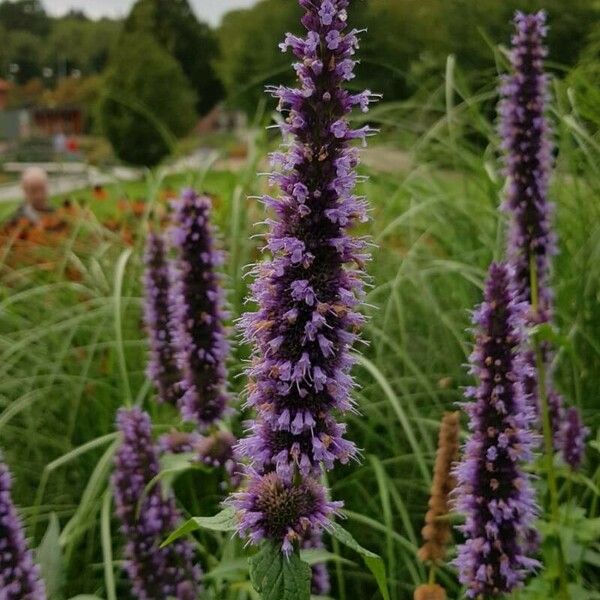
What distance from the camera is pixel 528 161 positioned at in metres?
3.00

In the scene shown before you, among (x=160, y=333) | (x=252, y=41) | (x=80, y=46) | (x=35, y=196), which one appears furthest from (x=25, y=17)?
(x=160, y=333)

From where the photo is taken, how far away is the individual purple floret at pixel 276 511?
1.70 metres

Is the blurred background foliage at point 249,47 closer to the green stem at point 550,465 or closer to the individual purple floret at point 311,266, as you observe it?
the green stem at point 550,465

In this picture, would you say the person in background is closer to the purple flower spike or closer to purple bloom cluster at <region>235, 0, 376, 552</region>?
the purple flower spike

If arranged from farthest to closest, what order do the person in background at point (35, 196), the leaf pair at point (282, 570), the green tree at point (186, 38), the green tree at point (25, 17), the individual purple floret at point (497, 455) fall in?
the green tree at point (25, 17) → the green tree at point (186, 38) → the person in background at point (35, 196) → the individual purple floret at point (497, 455) → the leaf pair at point (282, 570)

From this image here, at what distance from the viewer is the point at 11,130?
69500mm

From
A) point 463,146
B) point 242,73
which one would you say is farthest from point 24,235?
point 242,73

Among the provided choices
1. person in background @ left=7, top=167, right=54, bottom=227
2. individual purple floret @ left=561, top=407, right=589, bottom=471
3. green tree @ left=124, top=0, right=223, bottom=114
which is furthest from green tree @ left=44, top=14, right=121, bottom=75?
individual purple floret @ left=561, top=407, right=589, bottom=471

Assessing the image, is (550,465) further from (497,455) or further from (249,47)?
(249,47)

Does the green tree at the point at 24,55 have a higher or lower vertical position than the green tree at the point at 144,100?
higher

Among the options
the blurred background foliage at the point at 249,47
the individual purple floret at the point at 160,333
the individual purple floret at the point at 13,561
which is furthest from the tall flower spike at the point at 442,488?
the blurred background foliage at the point at 249,47

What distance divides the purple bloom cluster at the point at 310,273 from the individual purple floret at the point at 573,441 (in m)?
1.23

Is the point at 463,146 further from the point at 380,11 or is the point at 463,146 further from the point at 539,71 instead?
the point at 380,11

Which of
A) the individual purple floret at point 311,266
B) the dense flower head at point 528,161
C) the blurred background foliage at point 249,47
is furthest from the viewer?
the blurred background foliage at point 249,47
